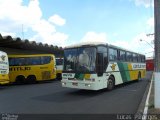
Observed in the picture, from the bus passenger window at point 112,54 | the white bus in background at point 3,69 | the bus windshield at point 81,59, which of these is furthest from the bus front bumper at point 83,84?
the white bus in background at point 3,69

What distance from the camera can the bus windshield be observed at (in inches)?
623

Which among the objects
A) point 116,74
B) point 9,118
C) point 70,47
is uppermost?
point 70,47

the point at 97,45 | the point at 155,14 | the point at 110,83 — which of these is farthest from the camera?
the point at 110,83

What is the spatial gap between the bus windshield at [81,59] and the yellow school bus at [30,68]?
34.3 feet

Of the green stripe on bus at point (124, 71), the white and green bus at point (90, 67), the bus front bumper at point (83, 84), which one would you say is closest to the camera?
the bus front bumper at point (83, 84)

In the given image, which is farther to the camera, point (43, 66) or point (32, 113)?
point (43, 66)

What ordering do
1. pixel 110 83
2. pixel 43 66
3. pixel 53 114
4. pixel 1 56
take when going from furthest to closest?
1. pixel 43 66
2. pixel 1 56
3. pixel 110 83
4. pixel 53 114

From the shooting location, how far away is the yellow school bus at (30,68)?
1032 inches

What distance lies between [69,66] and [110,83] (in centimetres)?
308

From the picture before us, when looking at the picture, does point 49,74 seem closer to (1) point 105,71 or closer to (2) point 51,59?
(2) point 51,59

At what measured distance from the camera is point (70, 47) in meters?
→ 16.8

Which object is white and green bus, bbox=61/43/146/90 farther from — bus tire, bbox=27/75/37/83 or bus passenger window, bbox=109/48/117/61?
bus tire, bbox=27/75/37/83

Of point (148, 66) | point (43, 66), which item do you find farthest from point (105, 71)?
point (148, 66)

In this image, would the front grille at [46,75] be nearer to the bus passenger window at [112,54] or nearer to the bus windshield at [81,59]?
the bus passenger window at [112,54]
